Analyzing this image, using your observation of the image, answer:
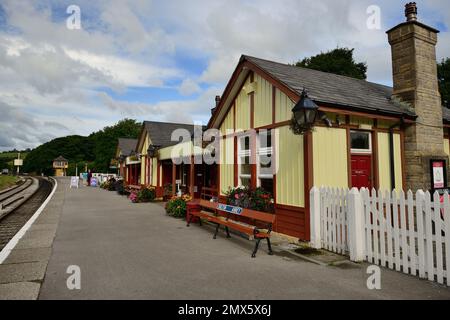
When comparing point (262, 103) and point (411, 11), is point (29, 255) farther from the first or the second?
point (411, 11)

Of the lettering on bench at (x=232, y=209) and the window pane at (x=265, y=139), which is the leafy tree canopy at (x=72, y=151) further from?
the lettering on bench at (x=232, y=209)

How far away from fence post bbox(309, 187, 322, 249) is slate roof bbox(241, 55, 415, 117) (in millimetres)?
2079

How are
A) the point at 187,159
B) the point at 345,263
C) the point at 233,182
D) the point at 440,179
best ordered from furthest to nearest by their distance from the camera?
the point at 187,159 < the point at 233,182 < the point at 440,179 < the point at 345,263

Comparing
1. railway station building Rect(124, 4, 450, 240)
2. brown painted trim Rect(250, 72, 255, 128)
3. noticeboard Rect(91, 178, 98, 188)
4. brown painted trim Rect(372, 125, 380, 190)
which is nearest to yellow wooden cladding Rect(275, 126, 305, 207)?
railway station building Rect(124, 4, 450, 240)

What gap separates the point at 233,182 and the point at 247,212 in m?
3.20

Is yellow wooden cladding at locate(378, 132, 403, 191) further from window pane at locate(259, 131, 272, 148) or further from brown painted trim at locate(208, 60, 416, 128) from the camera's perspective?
window pane at locate(259, 131, 272, 148)

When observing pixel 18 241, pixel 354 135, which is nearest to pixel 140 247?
pixel 18 241

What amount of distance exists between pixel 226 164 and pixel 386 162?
195 inches

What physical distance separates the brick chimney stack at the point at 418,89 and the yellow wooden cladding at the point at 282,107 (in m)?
3.56

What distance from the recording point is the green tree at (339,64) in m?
30.6

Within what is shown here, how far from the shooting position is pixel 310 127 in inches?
253

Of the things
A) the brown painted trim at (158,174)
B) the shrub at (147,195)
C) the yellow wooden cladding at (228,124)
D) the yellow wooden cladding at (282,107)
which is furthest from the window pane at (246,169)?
the brown painted trim at (158,174)

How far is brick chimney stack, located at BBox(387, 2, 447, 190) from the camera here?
7980 millimetres

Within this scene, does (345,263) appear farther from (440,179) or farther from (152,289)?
(440,179)
